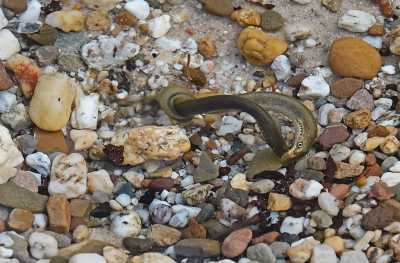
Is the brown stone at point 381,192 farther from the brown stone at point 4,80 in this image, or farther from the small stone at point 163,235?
the brown stone at point 4,80

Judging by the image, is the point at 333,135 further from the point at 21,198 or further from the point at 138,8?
the point at 21,198

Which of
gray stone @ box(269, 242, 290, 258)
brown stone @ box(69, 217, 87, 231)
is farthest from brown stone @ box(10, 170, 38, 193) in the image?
gray stone @ box(269, 242, 290, 258)

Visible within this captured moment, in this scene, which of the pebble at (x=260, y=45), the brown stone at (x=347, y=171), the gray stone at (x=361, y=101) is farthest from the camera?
the pebble at (x=260, y=45)

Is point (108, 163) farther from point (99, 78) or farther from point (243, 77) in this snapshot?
point (243, 77)

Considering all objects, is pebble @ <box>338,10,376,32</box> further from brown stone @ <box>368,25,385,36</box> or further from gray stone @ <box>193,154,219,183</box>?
gray stone @ <box>193,154,219,183</box>

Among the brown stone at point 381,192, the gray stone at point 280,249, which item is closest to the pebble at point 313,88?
the brown stone at point 381,192

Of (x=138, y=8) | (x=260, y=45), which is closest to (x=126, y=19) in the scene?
(x=138, y=8)
